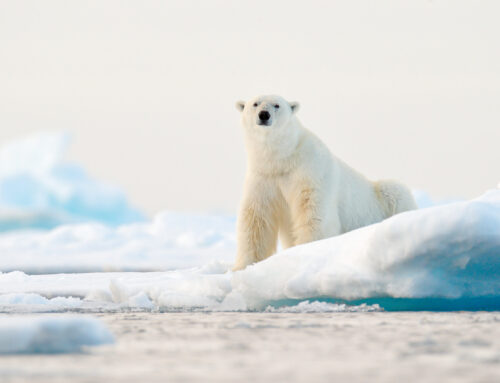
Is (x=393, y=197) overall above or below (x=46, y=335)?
above

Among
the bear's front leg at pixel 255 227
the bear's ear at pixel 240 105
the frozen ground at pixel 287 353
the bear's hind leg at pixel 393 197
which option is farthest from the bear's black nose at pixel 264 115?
the frozen ground at pixel 287 353

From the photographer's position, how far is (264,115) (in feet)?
23.5

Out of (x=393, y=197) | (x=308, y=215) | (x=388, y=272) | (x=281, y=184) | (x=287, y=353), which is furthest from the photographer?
(x=393, y=197)

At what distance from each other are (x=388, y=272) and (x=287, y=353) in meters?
1.93

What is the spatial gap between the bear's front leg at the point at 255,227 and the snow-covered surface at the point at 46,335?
428cm

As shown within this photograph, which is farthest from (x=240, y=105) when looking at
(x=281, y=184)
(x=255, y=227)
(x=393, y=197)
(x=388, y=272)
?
(x=388, y=272)

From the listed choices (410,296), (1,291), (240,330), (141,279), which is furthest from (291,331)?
(1,291)

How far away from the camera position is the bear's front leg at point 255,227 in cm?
728

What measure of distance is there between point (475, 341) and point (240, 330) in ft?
3.56

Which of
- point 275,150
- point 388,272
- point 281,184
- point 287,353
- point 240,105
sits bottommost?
point 287,353

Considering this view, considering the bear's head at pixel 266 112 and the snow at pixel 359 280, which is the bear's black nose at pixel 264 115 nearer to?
the bear's head at pixel 266 112

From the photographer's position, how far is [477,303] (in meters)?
4.75

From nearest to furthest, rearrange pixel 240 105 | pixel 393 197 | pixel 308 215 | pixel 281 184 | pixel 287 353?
1. pixel 287 353
2. pixel 308 215
3. pixel 281 184
4. pixel 240 105
5. pixel 393 197

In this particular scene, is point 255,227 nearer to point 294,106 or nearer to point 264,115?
point 264,115
